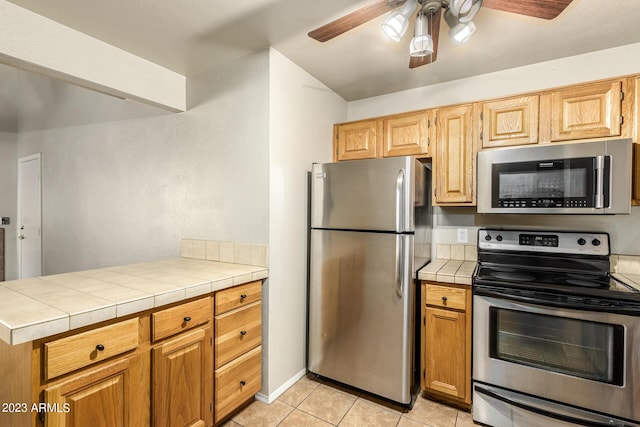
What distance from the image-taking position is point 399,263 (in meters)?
1.92

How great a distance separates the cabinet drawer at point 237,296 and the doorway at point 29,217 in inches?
152

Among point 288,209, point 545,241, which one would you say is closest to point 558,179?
point 545,241

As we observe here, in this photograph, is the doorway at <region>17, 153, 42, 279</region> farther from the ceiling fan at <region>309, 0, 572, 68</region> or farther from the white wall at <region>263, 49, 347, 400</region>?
the ceiling fan at <region>309, 0, 572, 68</region>

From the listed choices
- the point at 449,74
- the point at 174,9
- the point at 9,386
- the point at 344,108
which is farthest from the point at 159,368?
the point at 449,74

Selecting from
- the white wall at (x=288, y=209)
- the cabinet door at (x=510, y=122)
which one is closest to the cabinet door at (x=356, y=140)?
the white wall at (x=288, y=209)

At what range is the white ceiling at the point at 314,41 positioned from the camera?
1.61m

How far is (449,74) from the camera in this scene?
237 centimetres

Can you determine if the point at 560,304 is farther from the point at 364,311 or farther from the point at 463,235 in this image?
the point at 364,311

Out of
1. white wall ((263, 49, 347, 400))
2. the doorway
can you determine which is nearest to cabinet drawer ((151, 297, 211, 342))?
white wall ((263, 49, 347, 400))

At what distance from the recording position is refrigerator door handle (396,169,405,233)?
1906 mm

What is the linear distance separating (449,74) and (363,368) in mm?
2229

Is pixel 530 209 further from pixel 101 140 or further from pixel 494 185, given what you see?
pixel 101 140

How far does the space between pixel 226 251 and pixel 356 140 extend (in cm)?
138

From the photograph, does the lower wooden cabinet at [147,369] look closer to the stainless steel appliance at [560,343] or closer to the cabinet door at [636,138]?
the stainless steel appliance at [560,343]
